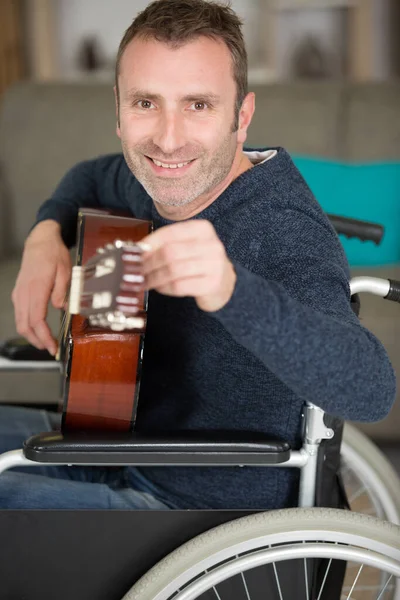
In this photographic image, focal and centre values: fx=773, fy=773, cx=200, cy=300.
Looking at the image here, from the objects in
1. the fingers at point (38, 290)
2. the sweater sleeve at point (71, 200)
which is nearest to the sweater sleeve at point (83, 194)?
the sweater sleeve at point (71, 200)

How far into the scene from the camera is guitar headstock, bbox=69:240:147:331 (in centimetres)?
68

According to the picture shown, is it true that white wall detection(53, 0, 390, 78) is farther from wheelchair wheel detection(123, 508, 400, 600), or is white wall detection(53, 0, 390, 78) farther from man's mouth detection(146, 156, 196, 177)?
wheelchair wheel detection(123, 508, 400, 600)

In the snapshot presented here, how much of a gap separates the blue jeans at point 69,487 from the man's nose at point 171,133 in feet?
1.61

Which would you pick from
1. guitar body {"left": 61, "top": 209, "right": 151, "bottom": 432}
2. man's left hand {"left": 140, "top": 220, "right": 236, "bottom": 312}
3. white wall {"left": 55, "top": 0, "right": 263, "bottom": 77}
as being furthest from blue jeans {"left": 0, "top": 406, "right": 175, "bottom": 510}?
white wall {"left": 55, "top": 0, "right": 263, "bottom": 77}

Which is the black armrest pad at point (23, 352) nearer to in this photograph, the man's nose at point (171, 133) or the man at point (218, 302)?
the man at point (218, 302)

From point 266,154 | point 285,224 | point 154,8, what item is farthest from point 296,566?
point 154,8

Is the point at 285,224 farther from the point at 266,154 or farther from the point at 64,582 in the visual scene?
the point at 64,582

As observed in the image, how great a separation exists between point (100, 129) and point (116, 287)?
6.43 ft

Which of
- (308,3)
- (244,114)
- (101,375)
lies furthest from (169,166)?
(308,3)

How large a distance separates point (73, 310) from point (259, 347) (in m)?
0.21

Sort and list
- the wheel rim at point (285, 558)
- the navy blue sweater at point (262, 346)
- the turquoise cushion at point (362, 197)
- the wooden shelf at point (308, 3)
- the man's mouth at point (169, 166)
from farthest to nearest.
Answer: the wooden shelf at point (308, 3), the turquoise cushion at point (362, 197), the man's mouth at point (169, 166), the wheel rim at point (285, 558), the navy blue sweater at point (262, 346)

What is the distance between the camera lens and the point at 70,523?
1.01 metres

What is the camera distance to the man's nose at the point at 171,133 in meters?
1.00

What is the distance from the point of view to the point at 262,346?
78 cm
